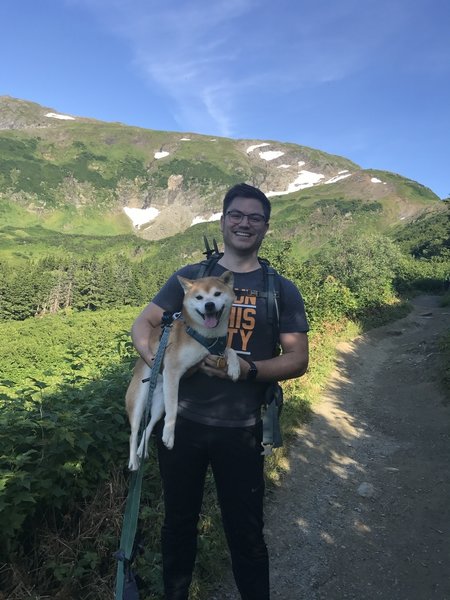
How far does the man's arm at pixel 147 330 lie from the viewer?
10.1 ft

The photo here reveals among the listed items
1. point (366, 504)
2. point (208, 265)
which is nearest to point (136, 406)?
point (208, 265)

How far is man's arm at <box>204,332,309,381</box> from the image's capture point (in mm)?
2742

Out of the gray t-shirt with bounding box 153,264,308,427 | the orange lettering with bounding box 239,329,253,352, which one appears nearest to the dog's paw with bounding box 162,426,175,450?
the gray t-shirt with bounding box 153,264,308,427

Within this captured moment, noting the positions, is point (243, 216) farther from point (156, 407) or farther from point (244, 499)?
point (244, 499)

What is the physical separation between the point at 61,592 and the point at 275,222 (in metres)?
201

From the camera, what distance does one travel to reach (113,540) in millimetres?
4020

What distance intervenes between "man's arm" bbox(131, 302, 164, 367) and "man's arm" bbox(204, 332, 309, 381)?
51cm

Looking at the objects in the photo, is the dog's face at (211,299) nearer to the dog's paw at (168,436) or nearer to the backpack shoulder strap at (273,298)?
the backpack shoulder strap at (273,298)

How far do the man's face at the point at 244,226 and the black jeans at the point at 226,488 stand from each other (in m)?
1.34

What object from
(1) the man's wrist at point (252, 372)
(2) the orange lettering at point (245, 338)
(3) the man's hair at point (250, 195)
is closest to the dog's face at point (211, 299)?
(2) the orange lettering at point (245, 338)

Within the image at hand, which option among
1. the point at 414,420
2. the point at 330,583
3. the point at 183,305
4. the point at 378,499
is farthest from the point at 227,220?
the point at 414,420

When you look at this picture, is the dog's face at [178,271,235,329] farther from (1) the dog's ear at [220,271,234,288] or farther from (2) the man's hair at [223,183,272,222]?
(2) the man's hair at [223,183,272,222]

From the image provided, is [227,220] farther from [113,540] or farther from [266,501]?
[266,501]

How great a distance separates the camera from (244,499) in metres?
2.85
